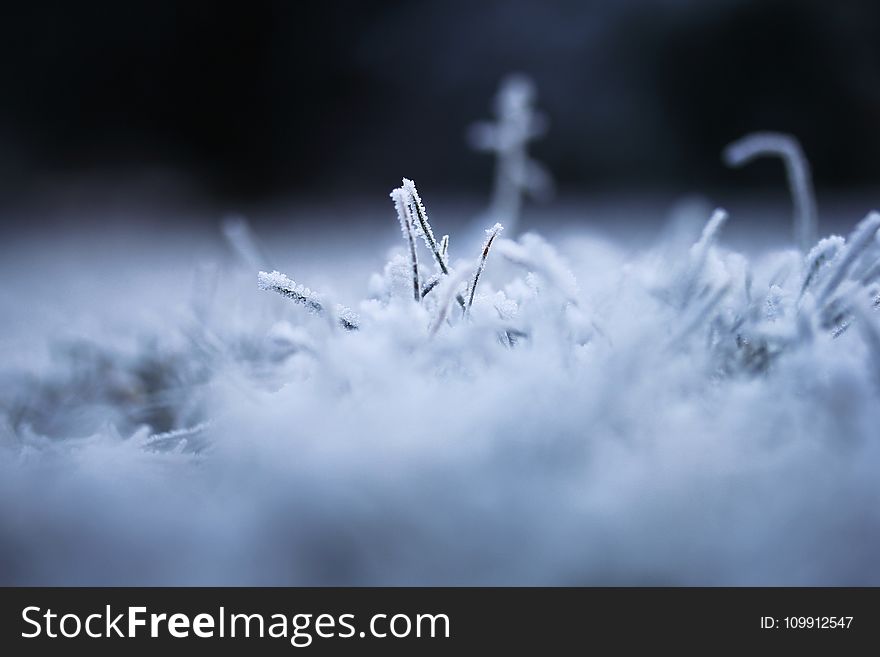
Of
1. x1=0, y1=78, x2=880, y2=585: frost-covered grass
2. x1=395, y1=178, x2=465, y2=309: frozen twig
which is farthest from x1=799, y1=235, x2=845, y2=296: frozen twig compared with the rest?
x1=395, y1=178, x2=465, y2=309: frozen twig

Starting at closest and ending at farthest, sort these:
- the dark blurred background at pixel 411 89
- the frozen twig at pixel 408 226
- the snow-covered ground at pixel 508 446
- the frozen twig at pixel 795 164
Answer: the snow-covered ground at pixel 508 446 < the frozen twig at pixel 408 226 < the frozen twig at pixel 795 164 < the dark blurred background at pixel 411 89

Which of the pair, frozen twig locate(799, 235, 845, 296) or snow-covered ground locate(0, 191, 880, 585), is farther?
frozen twig locate(799, 235, 845, 296)

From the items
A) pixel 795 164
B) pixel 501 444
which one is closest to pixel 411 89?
pixel 795 164

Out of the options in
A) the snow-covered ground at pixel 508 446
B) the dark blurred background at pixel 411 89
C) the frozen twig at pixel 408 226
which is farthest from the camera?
the dark blurred background at pixel 411 89

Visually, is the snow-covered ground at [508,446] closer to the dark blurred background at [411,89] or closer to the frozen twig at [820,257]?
the frozen twig at [820,257]

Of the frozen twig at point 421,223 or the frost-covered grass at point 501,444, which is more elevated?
the frozen twig at point 421,223

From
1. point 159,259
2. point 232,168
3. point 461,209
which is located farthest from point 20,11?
point 159,259

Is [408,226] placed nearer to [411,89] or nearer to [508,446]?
[508,446]

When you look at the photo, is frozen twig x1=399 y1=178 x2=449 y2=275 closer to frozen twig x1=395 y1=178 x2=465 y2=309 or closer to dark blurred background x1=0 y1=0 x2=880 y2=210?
frozen twig x1=395 y1=178 x2=465 y2=309

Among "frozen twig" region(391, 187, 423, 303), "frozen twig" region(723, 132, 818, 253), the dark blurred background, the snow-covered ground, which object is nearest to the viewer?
the snow-covered ground

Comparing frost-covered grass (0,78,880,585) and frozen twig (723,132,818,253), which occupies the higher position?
frozen twig (723,132,818,253)

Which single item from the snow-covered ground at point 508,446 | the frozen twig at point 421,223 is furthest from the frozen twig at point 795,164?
the frozen twig at point 421,223
